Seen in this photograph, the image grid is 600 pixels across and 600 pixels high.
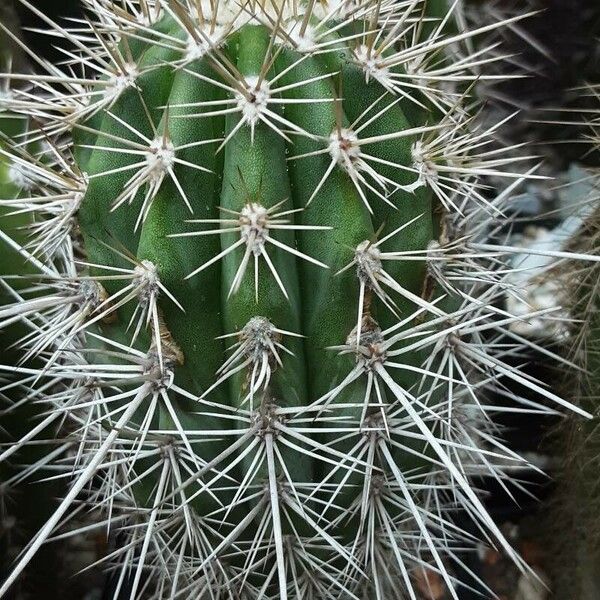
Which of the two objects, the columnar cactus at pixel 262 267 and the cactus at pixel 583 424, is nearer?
the columnar cactus at pixel 262 267

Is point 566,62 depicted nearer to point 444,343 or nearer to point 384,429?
point 444,343

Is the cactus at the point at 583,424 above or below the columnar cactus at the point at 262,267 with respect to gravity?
below

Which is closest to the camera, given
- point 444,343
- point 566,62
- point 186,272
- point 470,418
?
point 186,272

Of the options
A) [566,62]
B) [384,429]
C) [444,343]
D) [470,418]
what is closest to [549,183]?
[566,62]

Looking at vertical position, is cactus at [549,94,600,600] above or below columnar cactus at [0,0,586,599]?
below

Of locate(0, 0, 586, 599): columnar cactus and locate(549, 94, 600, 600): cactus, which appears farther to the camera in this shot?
locate(549, 94, 600, 600): cactus

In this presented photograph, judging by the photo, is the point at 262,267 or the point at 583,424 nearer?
the point at 262,267

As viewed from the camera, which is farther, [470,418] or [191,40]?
[470,418]

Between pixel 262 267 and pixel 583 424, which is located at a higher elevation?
pixel 262 267
